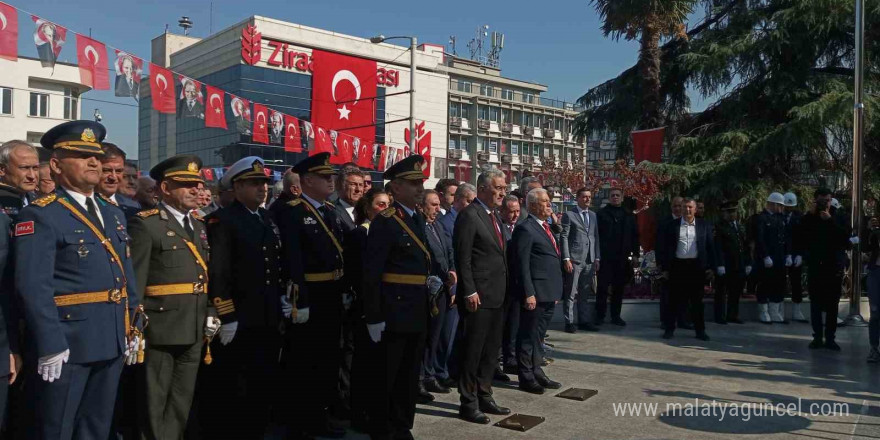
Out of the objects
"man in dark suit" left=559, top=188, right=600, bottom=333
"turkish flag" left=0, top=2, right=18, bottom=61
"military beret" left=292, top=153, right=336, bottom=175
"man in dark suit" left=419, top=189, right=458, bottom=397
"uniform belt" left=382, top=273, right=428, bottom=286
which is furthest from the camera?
"man in dark suit" left=559, top=188, right=600, bottom=333

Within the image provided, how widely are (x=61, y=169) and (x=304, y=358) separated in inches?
88.7

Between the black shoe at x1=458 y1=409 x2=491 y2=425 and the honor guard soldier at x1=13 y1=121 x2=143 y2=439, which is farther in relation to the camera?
the black shoe at x1=458 y1=409 x2=491 y2=425

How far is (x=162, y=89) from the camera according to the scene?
44.4ft

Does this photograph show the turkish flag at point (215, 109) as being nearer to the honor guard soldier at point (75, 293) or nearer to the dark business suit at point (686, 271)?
the dark business suit at point (686, 271)

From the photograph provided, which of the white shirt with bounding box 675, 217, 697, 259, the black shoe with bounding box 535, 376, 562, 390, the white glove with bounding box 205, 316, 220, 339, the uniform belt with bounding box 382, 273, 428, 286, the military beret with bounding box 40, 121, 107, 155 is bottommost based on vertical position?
the black shoe with bounding box 535, 376, 562, 390

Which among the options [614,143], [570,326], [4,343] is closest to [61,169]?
[4,343]

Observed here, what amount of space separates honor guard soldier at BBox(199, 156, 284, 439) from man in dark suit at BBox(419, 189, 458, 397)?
199 cm

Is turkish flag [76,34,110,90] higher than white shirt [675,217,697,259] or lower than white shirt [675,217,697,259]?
higher

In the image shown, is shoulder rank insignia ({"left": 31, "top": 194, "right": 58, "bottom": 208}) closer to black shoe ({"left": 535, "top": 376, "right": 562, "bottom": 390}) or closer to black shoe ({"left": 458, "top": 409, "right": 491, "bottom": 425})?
black shoe ({"left": 458, "top": 409, "right": 491, "bottom": 425})

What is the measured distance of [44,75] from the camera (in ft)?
136

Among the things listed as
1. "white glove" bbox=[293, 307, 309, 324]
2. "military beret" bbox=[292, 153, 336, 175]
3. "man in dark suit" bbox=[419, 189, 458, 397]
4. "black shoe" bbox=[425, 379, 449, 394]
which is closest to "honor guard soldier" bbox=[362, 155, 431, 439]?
"white glove" bbox=[293, 307, 309, 324]

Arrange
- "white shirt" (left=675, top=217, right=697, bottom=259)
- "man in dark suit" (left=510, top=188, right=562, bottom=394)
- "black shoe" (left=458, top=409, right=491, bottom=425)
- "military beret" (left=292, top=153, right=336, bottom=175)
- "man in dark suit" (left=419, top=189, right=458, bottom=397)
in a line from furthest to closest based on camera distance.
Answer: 1. "white shirt" (left=675, top=217, right=697, bottom=259)
2. "man in dark suit" (left=510, top=188, right=562, bottom=394)
3. "man in dark suit" (left=419, top=189, right=458, bottom=397)
4. "black shoe" (left=458, top=409, right=491, bottom=425)
5. "military beret" (left=292, top=153, right=336, bottom=175)

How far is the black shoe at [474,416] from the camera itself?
222 inches

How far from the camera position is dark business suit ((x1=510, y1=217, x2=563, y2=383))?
6645mm
